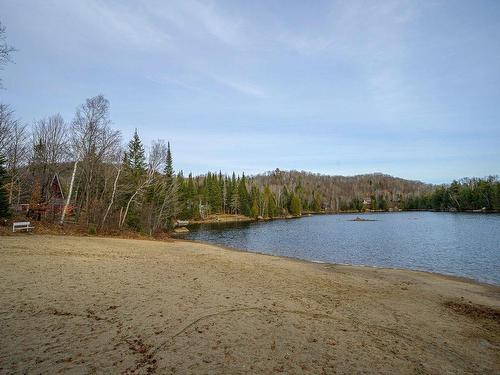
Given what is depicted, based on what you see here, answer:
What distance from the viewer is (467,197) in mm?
137250

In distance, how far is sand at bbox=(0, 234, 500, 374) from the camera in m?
6.74

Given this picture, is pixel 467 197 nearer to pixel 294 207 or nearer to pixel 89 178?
pixel 294 207

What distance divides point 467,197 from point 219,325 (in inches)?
6282

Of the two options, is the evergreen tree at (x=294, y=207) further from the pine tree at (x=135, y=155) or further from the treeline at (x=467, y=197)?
the pine tree at (x=135, y=155)

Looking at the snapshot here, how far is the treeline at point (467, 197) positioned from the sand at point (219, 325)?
135 meters

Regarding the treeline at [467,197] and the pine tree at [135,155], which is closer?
the pine tree at [135,155]

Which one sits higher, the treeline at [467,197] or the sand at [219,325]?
the treeline at [467,197]

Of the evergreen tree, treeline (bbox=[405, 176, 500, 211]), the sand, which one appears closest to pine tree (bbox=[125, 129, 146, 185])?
the sand

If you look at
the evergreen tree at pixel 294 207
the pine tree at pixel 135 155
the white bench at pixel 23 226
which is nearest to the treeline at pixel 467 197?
the evergreen tree at pixel 294 207

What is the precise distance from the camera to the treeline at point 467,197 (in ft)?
407

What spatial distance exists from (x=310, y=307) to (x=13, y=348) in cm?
865

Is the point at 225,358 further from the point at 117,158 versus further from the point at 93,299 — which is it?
the point at 117,158

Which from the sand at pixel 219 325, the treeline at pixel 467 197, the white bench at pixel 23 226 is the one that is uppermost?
the treeline at pixel 467 197

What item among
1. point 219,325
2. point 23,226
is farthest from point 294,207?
point 219,325
